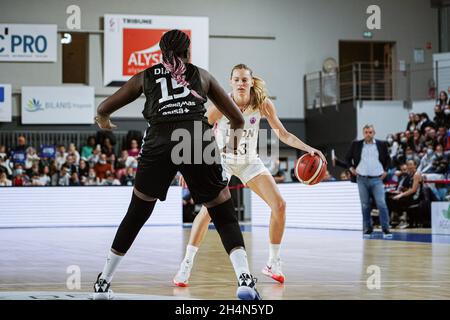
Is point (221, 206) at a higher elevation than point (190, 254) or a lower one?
higher

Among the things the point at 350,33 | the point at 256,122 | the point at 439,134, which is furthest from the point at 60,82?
the point at 256,122

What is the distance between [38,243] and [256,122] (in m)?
7.10

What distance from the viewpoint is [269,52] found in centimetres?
3192

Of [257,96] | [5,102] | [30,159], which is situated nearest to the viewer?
[257,96]

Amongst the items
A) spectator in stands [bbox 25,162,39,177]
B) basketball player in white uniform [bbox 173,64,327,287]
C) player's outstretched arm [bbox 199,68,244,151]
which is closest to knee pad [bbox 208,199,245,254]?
player's outstretched arm [bbox 199,68,244,151]

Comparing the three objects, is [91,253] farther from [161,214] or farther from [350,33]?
[350,33]

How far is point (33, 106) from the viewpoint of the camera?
95.1ft

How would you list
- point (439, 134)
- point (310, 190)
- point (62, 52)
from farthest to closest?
point (62, 52) → point (439, 134) → point (310, 190)

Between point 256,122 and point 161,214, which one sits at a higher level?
point 256,122

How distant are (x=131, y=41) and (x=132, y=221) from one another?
24541 millimetres

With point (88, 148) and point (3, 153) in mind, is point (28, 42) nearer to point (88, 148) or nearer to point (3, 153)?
point (88, 148)

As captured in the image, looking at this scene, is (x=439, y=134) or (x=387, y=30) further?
(x=387, y=30)

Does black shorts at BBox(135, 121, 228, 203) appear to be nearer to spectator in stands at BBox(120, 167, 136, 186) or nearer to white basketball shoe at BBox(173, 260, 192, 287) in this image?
white basketball shoe at BBox(173, 260, 192, 287)

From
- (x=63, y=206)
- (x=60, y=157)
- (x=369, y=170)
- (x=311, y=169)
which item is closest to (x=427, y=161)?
(x=369, y=170)
